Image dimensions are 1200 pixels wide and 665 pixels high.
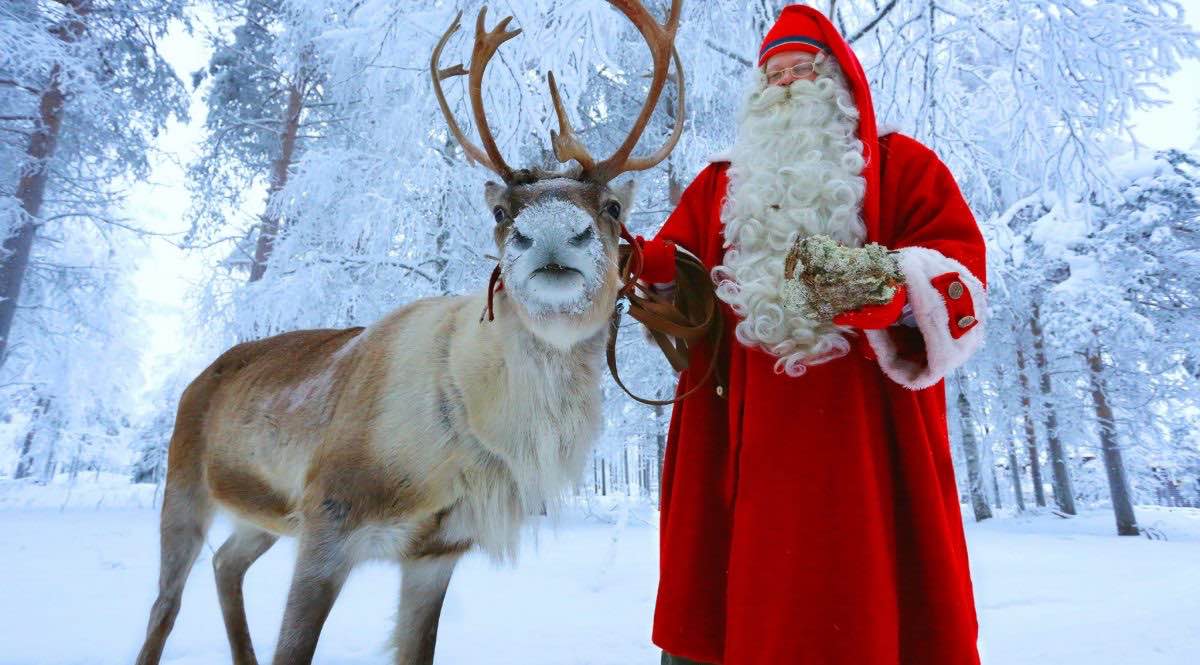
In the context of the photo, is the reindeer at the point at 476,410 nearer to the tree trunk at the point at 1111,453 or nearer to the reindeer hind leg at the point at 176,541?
the reindeer hind leg at the point at 176,541

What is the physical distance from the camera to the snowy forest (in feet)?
14.4

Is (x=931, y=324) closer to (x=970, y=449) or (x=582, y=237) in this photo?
(x=582, y=237)

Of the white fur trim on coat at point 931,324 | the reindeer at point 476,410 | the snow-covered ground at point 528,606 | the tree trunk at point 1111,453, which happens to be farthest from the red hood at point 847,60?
the tree trunk at point 1111,453

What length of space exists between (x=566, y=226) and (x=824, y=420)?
84cm

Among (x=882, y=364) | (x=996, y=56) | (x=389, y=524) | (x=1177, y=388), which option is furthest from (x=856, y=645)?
(x=1177, y=388)

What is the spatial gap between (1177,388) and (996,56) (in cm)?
939

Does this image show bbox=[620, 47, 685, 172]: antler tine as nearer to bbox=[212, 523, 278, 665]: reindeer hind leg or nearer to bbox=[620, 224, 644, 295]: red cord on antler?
bbox=[620, 224, 644, 295]: red cord on antler

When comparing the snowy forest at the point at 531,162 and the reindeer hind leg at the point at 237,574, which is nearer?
the reindeer hind leg at the point at 237,574

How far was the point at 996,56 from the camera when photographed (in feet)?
16.8

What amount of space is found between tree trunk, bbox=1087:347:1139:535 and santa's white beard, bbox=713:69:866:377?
11.7m

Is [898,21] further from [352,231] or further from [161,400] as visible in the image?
[161,400]

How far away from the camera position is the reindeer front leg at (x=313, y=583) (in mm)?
2123

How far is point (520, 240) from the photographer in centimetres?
187

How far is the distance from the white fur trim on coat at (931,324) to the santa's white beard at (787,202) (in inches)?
4.3
